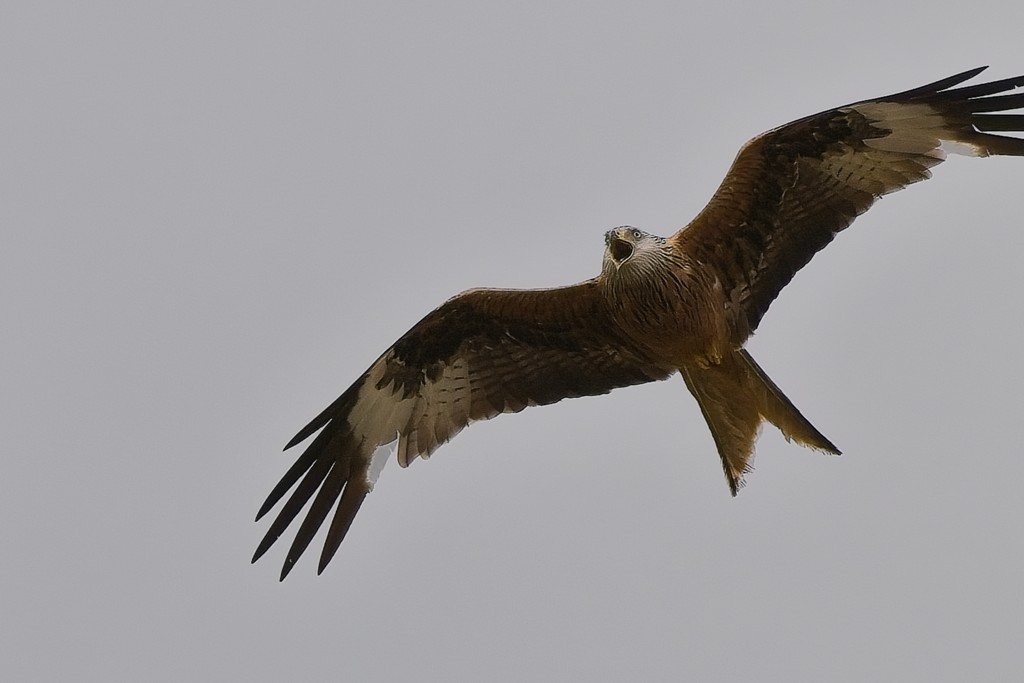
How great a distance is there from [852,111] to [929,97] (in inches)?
19.8

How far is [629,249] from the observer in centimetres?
1151

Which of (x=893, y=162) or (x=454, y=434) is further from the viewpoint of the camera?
(x=454, y=434)

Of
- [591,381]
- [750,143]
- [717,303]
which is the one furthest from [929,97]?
[591,381]

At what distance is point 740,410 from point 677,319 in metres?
0.85

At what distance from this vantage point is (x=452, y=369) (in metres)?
12.2

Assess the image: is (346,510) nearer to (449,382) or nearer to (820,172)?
(449,382)

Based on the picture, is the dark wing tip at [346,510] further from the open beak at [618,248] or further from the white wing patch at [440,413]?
the open beak at [618,248]

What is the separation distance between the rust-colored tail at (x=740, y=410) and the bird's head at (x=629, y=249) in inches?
36.1

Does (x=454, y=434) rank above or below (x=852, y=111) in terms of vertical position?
below

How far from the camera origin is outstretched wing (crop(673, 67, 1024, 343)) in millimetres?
11172

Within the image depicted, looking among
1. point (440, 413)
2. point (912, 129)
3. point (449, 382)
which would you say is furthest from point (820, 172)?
point (440, 413)

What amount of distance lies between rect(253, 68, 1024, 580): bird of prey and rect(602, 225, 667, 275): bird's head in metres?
0.01

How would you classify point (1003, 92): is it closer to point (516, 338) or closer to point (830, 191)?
point (830, 191)

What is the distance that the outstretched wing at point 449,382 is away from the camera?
39.1 feet
